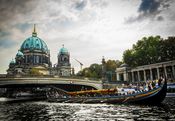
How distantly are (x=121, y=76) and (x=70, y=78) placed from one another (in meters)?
35.5

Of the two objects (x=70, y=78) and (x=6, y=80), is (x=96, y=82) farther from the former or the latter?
(x=6, y=80)

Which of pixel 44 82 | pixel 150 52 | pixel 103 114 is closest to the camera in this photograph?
pixel 103 114

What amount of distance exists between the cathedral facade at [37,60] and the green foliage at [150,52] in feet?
181

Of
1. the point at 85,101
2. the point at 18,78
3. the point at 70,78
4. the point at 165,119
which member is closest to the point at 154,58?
the point at 70,78

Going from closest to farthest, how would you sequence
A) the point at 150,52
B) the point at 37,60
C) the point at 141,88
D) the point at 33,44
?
the point at 141,88 → the point at 150,52 → the point at 37,60 → the point at 33,44

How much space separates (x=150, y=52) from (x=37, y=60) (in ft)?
263

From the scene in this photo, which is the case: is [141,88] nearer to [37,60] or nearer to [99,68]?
[99,68]

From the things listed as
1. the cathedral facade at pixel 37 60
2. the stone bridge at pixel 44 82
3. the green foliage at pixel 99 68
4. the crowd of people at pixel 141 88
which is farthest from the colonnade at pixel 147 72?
the cathedral facade at pixel 37 60

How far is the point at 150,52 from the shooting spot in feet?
239

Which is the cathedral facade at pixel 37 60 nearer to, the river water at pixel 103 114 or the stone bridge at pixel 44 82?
the stone bridge at pixel 44 82

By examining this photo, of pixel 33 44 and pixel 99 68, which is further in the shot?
pixel 33 44

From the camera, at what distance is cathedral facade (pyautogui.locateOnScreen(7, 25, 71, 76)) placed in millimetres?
119562

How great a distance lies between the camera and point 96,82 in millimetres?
61125

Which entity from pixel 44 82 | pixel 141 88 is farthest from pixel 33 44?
pixel 141 88
